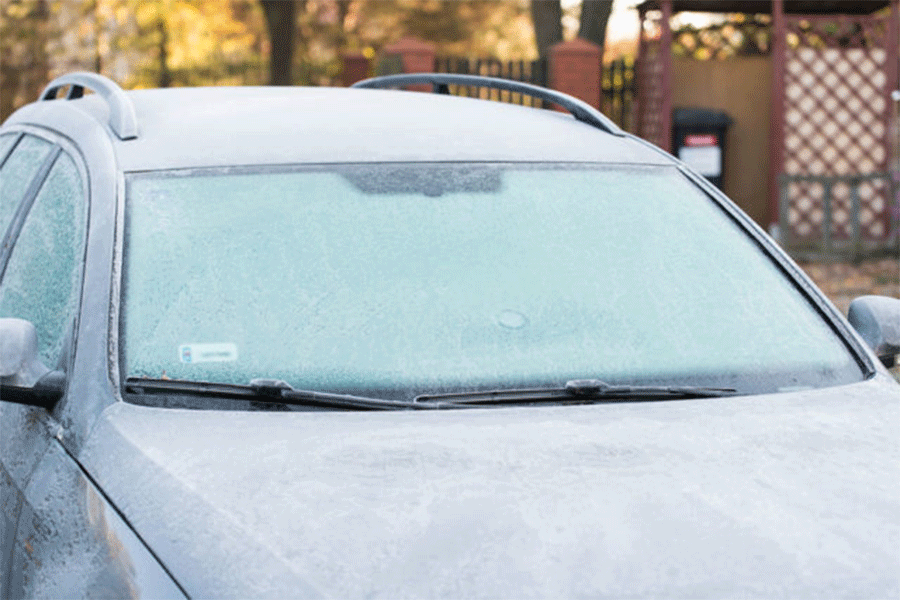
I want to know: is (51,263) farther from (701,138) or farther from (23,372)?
(701,138)

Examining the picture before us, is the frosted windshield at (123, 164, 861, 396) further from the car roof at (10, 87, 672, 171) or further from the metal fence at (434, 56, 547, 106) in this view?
the metal fence at (434, 56, 547, 106)

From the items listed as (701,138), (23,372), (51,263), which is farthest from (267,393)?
(701,138)

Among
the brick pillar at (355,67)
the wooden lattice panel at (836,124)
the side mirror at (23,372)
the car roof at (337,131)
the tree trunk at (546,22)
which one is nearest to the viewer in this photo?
the side mirror at (23,372)

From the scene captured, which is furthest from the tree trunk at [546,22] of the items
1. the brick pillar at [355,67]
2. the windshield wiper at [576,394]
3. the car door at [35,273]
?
the windshield wiper at [576,394]

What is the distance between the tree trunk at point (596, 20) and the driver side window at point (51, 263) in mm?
16091

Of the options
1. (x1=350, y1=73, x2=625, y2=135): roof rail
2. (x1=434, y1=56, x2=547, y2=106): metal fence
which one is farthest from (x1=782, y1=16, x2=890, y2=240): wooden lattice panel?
(x1=350, y1=73, x2=625, y2=135): roof rail

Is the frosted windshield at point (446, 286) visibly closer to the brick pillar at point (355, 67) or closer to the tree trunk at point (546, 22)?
the tree trunk at point (546, 22)

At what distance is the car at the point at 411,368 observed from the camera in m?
2.32

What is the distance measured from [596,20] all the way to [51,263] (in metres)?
16.5

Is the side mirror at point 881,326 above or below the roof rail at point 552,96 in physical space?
below

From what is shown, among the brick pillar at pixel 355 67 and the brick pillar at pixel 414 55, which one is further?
the brick pillar at pixel 355 67

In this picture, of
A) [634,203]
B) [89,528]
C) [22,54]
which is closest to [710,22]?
[22,54]

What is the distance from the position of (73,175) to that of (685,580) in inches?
75.1

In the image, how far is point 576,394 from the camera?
300cm
